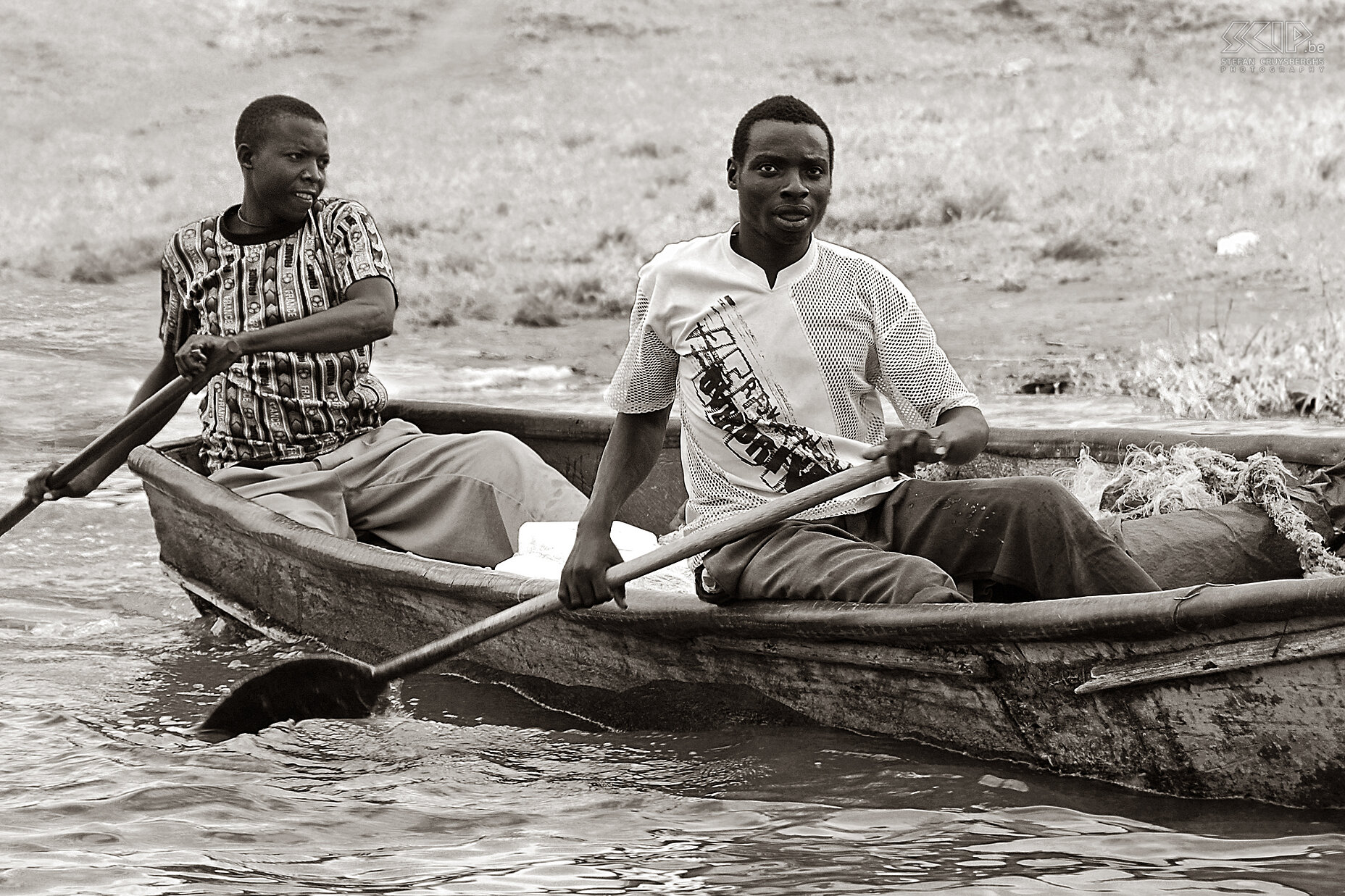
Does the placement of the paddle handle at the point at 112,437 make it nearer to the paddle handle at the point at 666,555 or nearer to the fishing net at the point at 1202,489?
the paddle handle at the point at 666,555

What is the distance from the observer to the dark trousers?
318cm

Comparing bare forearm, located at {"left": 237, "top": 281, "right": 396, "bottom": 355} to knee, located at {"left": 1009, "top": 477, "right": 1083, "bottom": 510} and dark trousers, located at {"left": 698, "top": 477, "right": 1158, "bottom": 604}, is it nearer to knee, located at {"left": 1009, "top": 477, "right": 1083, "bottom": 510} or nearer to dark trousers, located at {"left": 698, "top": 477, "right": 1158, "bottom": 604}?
dark trousers, located at {"left": 698, "top": 477, "right": 1158, "bottom": 604}

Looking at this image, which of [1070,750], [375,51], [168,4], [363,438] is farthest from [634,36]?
[1070,750]

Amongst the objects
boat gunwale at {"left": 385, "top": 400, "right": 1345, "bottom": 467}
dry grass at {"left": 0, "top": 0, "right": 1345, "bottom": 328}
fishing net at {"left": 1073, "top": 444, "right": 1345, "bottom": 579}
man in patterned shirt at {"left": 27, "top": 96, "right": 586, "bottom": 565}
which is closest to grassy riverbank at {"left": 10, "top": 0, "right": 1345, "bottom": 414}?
dry grass at {"left": 0, "top": 0, "right": 1345, "bottom": 328}

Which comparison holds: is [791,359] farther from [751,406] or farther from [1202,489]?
[1202,489]

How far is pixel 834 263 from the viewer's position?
3367mm

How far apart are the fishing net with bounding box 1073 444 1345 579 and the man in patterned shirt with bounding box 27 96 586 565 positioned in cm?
140

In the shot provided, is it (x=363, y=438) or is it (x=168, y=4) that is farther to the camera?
(x=168, y=4)

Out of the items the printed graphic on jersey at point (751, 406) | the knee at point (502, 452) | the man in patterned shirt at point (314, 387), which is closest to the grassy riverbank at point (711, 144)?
the knee at point (502, 452)

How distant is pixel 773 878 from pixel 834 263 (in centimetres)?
123

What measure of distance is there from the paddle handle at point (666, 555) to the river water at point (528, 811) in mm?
253

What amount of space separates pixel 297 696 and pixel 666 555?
118cm

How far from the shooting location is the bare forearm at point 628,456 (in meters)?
3.44

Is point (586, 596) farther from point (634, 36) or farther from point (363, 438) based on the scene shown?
point (634, 36)
